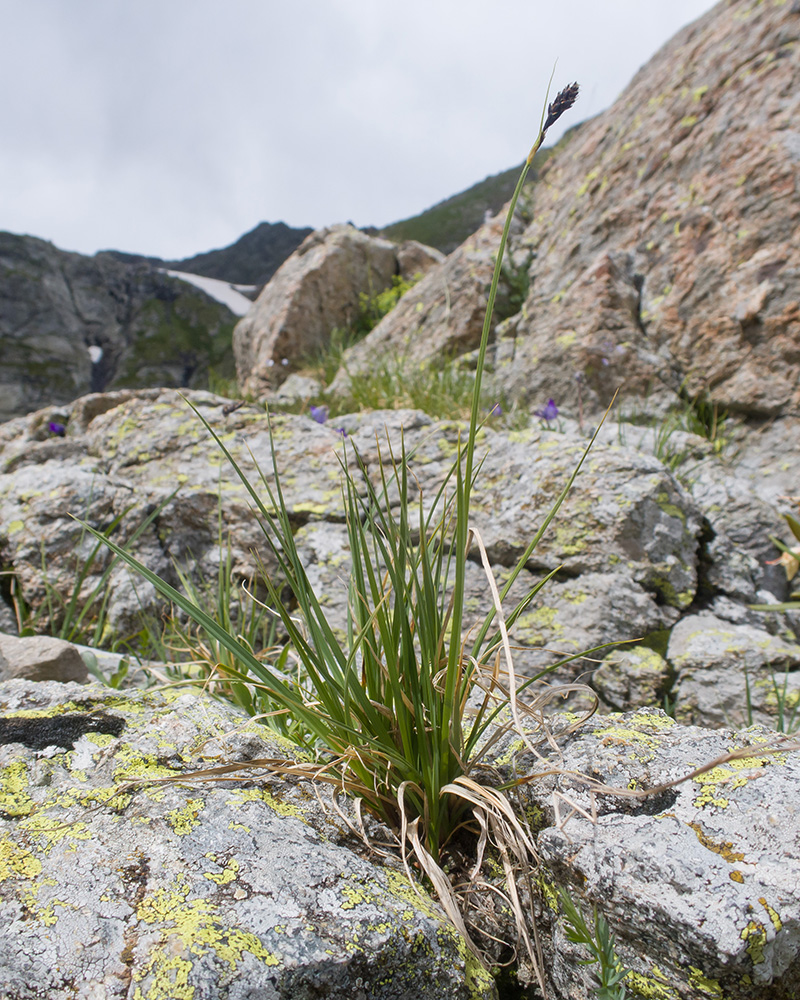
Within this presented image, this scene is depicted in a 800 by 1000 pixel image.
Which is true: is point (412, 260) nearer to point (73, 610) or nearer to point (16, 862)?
point (73, 610)

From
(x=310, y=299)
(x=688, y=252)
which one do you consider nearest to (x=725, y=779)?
(x=688, y=252)

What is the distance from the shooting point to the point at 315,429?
4.02 metres

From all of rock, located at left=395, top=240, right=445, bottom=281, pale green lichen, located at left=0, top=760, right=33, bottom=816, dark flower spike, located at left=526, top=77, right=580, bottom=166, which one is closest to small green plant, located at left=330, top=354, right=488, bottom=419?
dark flower spike, located at left=526, top=77, right=580, bottom=166

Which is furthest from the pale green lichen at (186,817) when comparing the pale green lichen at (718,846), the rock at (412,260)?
the rock at (412,260)

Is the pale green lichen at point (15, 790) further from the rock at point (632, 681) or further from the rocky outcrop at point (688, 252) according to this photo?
the rocky outcrop at point (688, 252)

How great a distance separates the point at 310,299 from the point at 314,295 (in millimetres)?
118

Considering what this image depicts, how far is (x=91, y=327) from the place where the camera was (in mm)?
41344

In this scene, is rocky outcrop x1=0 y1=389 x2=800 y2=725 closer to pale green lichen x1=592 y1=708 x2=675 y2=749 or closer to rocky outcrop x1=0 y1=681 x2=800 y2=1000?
pale green lichen x1=592 y1=708 x2=675 y2=749

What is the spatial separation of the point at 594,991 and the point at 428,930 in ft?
1.04

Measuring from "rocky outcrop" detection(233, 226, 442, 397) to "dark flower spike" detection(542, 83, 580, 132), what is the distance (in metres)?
8.22

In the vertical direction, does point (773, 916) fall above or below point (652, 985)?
above

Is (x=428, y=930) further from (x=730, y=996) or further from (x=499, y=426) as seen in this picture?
(x=499, y=426)

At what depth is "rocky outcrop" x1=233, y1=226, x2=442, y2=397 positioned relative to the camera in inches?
366

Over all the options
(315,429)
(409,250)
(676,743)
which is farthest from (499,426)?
(409,250)
